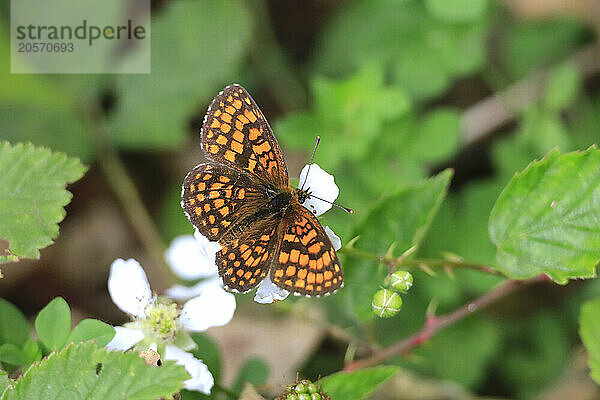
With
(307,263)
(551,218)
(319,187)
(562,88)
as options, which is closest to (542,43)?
(562,88)

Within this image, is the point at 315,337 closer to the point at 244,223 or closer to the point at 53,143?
the point at 244,223

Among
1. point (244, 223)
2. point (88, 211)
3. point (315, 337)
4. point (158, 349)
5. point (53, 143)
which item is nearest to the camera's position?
point (244, 223)

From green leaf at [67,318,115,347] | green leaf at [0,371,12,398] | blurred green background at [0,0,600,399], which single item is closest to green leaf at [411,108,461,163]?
blurred green background at [0,0,600,399]

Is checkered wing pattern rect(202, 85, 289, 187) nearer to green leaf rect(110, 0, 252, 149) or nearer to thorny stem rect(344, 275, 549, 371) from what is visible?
thorny stem rect(344, 275, 549, 371)

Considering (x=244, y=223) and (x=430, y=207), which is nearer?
(x=244, y=223)

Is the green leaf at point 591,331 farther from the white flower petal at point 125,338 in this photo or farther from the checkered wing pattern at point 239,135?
the white flower petal at point 125,338

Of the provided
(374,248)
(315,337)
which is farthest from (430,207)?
(315,337)

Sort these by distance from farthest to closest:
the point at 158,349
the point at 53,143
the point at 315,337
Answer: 1. the point at 53,143
2. the point at 315,337
3. the point at 158,349
